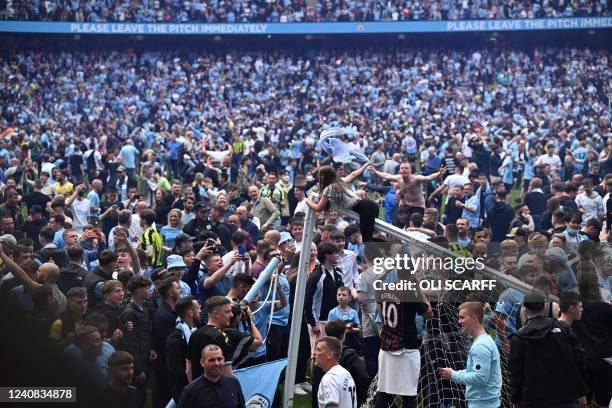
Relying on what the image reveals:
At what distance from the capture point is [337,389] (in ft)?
19.9

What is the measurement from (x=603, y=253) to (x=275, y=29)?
4161 centimetres

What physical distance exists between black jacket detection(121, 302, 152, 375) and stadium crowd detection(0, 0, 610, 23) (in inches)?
1664

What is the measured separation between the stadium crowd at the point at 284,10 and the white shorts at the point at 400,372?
138 ft

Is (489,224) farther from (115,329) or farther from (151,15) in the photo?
(151,15)

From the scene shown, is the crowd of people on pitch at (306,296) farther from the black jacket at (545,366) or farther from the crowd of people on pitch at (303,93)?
the crowd of people on pitch at (303,93)

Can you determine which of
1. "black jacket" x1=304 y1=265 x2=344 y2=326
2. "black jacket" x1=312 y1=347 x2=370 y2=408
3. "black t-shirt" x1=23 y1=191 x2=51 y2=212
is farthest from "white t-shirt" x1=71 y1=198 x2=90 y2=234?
"black jacket" x1=312 y1=347 x2=370 y2=408

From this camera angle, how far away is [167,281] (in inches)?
282

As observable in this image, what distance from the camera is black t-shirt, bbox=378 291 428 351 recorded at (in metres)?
7.11

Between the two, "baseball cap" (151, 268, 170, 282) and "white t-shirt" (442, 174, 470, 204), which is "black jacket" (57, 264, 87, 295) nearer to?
"baseball cap" (151, 268, 170, 282)

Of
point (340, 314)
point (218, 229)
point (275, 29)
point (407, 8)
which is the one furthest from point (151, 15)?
point (340, 314)

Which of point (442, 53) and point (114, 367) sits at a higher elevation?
point (114, 367)

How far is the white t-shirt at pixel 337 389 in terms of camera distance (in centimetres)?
603

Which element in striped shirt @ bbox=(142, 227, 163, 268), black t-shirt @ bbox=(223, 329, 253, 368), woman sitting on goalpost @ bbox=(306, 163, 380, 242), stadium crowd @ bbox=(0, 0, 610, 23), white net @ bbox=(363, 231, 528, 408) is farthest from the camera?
stadium crowd @ bbox=(0, 0, 610, 23)

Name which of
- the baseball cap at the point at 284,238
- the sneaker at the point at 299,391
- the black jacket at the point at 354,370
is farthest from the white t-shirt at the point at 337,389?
the baseball cap at the point at 284,238
